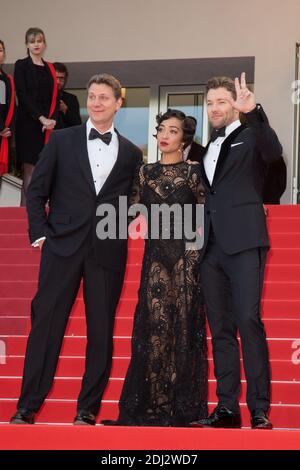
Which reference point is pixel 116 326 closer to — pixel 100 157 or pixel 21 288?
pixel 21 288

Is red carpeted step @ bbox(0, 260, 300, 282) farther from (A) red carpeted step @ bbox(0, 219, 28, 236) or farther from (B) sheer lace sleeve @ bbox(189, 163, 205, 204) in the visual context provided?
(B) sheer lace sleeve @ bbox(189, 163, 205, 204)

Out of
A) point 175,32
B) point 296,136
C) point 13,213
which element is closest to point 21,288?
point 13,213

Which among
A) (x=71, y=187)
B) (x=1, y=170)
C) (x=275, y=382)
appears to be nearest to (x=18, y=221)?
(x=1, y=170)

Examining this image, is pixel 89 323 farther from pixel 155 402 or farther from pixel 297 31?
pixel 297 31

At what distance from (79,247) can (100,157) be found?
0.51 m

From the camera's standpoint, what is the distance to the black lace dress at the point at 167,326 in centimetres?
553

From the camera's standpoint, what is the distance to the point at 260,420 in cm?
→ 480

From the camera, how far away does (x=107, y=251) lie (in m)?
5.21

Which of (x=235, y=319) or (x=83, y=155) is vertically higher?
(x=83, y=155)

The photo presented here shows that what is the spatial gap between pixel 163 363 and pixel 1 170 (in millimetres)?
5161

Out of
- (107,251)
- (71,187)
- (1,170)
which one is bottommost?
(107,251)

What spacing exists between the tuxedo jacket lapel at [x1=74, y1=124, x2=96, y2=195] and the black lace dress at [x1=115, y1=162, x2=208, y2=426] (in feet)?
1.18

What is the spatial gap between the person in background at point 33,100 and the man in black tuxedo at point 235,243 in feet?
13.6

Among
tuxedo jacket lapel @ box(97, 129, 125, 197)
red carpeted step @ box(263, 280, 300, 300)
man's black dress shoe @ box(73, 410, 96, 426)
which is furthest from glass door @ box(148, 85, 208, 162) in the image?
man's black dress shoe @ box(73, 410, 96, 426)
